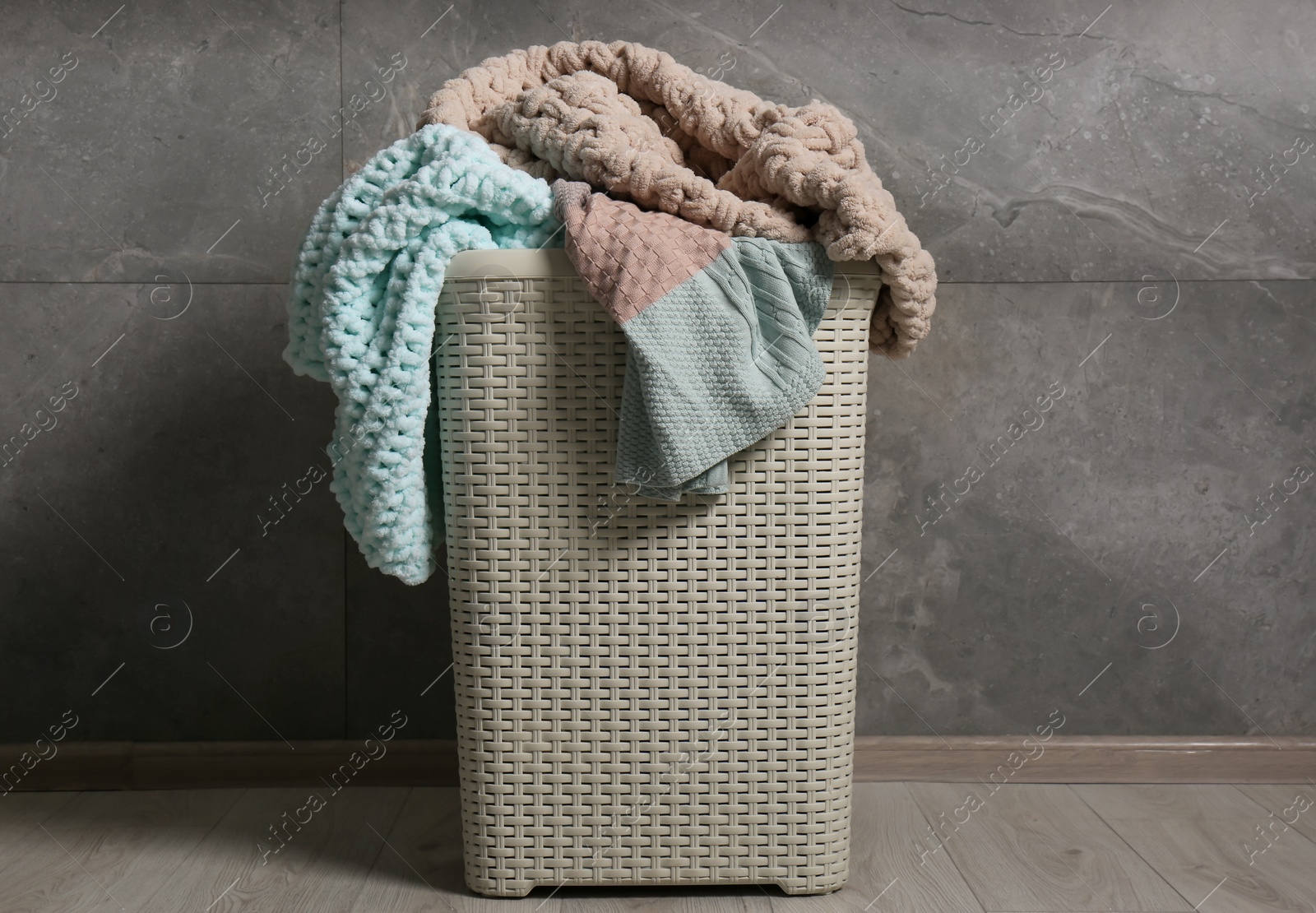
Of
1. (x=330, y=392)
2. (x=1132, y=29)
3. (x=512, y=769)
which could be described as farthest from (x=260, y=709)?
(x=1132, y=29)

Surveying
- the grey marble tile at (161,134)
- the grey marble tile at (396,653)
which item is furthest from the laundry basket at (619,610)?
the grey marble tile at (161,134)

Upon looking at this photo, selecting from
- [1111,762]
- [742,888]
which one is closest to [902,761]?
[1111,762]

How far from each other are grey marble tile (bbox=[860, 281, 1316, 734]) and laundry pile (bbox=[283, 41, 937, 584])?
411 millimetres

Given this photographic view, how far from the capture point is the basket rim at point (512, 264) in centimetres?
90

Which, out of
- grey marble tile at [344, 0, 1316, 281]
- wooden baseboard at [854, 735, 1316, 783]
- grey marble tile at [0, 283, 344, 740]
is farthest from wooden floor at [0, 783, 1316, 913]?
grey marble tile at [344, 0, 1316, 281]

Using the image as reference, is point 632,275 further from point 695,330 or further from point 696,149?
point 696,149

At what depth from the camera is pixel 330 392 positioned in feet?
4.28

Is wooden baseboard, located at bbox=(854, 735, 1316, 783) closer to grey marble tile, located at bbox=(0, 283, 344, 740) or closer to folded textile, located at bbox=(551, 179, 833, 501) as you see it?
folded textile, located at bbox=(551, 179, 833, 501)

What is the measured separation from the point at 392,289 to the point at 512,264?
0.11 metres

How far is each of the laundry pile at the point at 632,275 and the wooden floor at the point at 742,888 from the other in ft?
1.16

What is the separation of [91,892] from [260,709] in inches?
14.0

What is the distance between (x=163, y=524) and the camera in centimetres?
130

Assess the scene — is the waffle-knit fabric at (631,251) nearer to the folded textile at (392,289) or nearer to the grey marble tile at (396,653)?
the folded textile at (392,289)

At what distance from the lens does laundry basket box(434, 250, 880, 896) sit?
917 mm
